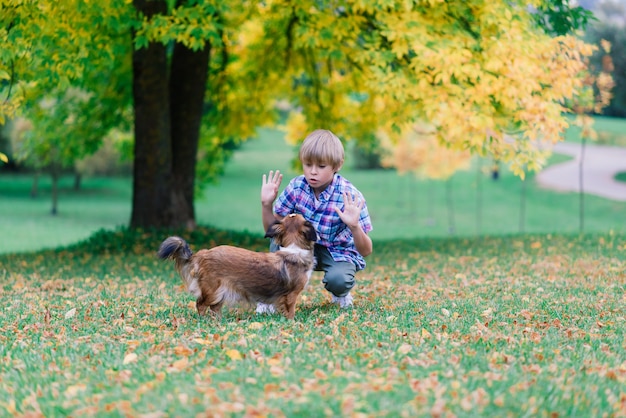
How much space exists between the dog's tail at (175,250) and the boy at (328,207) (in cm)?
78

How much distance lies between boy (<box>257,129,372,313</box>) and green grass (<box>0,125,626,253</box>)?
51.9 ft

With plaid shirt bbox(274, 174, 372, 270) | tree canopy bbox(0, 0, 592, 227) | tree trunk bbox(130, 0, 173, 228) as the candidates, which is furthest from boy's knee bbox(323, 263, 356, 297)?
tree trunk bbox(130, 0, 173, 228)

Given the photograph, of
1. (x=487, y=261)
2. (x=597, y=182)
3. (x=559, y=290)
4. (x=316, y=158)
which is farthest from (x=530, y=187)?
(x=316, y=158)

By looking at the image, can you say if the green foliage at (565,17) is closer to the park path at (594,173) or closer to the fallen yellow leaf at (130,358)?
the fallen yellow leaf at (130,358)

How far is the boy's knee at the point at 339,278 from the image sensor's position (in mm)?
6344

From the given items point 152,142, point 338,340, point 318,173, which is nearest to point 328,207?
point 318,173

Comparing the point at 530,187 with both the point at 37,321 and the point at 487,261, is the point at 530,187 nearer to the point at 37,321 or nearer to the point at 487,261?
the point at 487,261

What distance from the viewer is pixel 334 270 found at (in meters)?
6.35

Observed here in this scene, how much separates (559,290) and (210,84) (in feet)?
33.4

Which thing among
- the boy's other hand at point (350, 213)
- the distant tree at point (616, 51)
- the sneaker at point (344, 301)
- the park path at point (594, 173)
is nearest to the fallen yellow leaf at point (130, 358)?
the boy's other hand at point (350, 213)

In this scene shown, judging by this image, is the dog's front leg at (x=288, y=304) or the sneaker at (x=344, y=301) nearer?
the dog's front leg at (x=288, y=304)

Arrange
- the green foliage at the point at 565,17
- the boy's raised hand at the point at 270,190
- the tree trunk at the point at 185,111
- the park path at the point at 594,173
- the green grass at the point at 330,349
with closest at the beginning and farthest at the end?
1. the green grass at the point at 330,349
2. the boy's raised hand at the point at 270,190
3. the green foliage at the point at 565,17
4. the tree trunk at the point at 185,111
5. the park path at the point at 594,173

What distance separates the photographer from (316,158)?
19.5 feet

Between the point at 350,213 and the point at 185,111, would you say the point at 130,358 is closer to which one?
the point at 350,213
